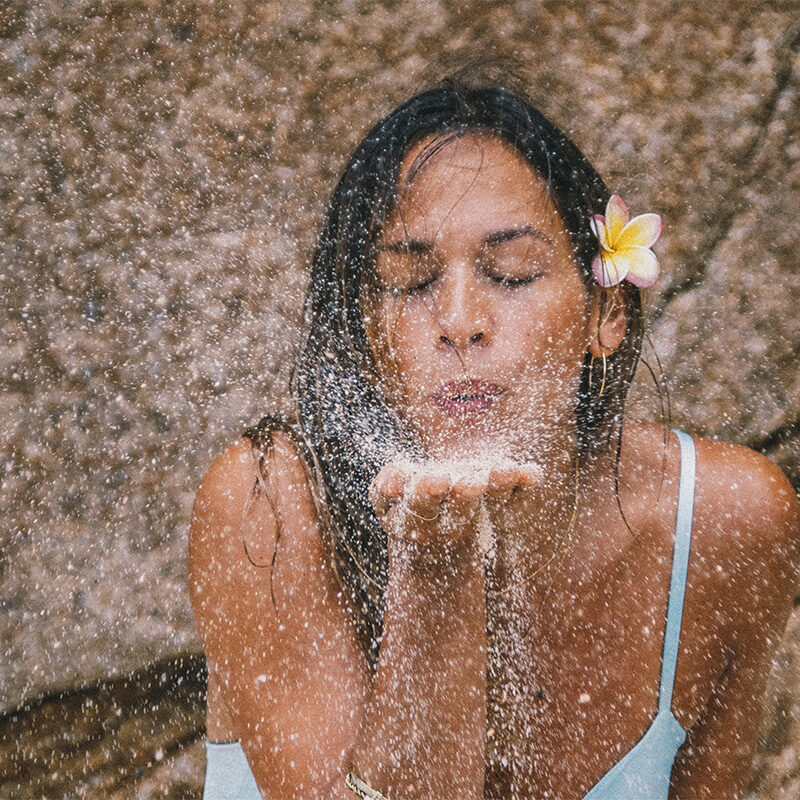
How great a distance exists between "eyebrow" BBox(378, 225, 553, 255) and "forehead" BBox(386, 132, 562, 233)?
0.07 feet

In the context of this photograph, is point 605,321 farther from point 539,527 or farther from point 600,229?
point 539,527

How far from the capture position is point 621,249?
6.50ft

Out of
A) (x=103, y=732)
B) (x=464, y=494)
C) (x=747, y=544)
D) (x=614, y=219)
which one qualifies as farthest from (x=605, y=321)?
(x=103, y=732)

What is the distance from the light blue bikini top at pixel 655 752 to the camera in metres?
1.86

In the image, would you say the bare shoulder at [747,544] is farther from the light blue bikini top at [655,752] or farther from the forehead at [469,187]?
the forehead at [469,187]

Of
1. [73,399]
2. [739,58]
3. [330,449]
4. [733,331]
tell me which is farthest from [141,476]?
[739,58]

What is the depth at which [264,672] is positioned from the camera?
71.2 inches

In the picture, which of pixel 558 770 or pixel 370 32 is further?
pixel 370 32

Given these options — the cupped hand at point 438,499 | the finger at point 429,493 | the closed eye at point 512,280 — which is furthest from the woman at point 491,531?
the finger at point 429,493

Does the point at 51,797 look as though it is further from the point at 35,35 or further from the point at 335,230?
the point at 35,35

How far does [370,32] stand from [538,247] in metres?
1.11

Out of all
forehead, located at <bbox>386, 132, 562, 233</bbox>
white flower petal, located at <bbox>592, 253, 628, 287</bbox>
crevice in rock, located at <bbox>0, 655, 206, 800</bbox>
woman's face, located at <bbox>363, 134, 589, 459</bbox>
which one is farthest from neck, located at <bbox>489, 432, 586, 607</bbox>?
crevice in rock, located at <bbox>0, 655, 206, 800</bbox>

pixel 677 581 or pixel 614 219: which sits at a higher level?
pixel 614 219

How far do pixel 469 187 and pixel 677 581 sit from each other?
1.07 m
